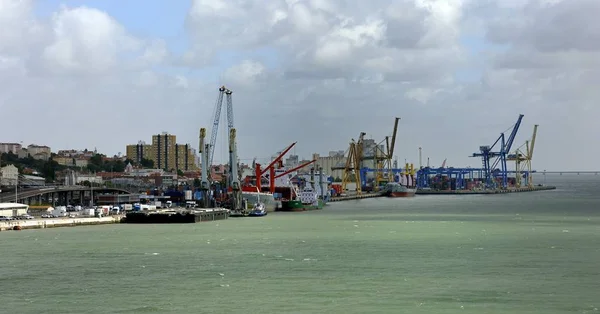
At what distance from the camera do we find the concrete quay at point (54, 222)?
2844 inches

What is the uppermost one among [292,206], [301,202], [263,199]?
[263,199]

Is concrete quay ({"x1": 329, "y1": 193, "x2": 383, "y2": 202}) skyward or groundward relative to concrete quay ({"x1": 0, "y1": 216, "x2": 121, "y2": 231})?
skyward

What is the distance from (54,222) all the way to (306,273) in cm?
4619

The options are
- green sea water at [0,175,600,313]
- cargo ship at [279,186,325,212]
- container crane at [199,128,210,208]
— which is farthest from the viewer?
cargo ship at [279,186,325,212]

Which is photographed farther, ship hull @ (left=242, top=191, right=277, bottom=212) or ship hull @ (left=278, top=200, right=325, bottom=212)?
ship hull @ (left=278, top=200, right=325, bottom=212)

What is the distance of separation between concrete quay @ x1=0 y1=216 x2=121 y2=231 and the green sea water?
11109 millimetres

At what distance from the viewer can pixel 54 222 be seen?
7750 centimetres

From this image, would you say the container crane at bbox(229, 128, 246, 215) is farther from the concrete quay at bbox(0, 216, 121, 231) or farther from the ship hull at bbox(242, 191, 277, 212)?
the concrete quay at bbox(0, 216, 121, 231)

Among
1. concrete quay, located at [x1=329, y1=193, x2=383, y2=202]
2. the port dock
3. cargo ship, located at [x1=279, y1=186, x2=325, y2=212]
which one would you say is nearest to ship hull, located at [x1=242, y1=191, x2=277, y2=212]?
cargo ship, located at [x1=279, y1=186, x2=325, y2=212]

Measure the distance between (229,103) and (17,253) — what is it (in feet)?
268

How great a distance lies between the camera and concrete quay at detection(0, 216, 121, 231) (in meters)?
72.2

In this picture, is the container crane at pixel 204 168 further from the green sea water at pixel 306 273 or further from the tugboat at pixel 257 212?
the green sea water at pixel 306 273

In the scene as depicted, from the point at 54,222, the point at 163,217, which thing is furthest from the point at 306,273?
the point at 163,217

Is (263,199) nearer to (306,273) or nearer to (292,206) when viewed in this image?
(292,206)
